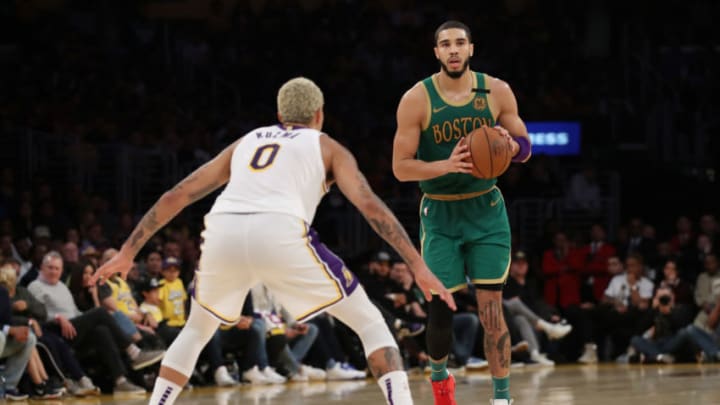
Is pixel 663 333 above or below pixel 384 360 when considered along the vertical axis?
below

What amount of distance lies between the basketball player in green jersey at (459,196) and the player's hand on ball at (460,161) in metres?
0.24

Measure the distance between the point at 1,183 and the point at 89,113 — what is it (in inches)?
123

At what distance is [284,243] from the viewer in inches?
224

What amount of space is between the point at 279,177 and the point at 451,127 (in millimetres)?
1717

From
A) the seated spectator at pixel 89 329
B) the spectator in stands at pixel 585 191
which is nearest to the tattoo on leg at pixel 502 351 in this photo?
the seated spectator at pixel 89 329

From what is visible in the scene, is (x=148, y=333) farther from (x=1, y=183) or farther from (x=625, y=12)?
(x=625, y=12)

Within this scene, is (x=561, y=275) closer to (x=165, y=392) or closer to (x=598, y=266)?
(x=598, y=266)

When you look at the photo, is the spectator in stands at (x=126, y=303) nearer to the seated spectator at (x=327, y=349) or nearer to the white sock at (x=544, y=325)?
the seated spectator at (x=327, y=349)

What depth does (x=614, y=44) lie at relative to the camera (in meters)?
22.8

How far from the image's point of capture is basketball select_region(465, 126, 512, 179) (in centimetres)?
691

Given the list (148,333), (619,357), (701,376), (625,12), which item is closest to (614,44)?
(625,12)

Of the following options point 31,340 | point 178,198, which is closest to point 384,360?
point 178,198

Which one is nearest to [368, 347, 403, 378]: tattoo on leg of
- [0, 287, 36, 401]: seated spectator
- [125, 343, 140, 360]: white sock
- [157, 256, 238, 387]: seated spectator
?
[0, 287, 36, 401]: seated spectator

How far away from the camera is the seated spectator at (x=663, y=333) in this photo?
14.7m
